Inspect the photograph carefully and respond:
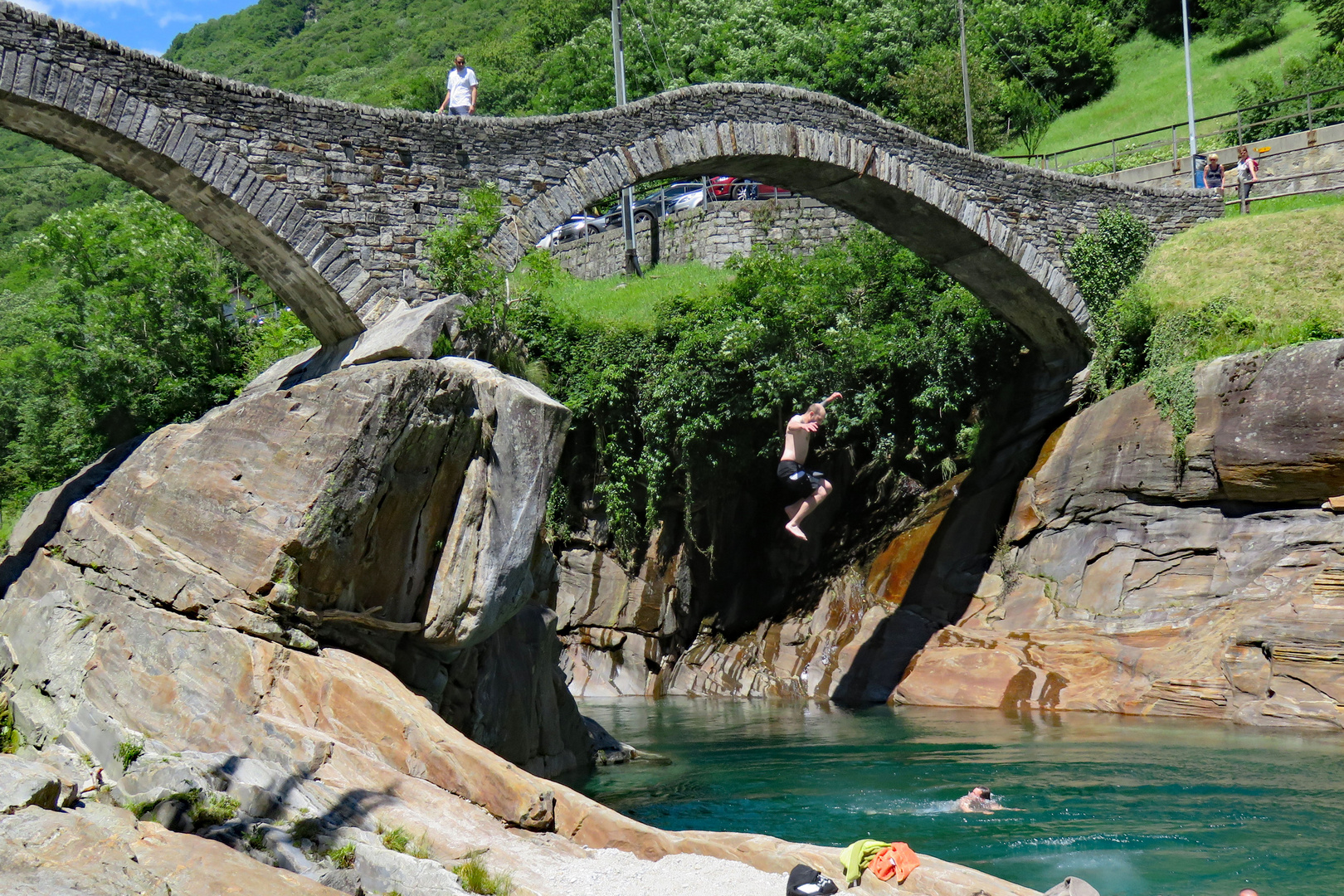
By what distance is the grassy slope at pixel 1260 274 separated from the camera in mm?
14828

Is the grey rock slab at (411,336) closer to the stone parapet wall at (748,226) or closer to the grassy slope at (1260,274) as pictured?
the grassy slope at (1260,274)

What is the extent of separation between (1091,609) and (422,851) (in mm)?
11208

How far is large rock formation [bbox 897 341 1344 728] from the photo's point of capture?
12.4 meters

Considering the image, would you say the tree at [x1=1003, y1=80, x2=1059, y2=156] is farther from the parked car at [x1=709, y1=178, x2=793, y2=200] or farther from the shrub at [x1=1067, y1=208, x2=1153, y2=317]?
the shrub at [x1=1067, y1=208, x2=1153, y2=317]

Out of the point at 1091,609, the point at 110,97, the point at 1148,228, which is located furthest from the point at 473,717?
the point at 1148,228

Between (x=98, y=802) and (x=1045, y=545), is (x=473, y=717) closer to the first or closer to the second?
(x=98, y=802)

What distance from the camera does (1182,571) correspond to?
1422 cm

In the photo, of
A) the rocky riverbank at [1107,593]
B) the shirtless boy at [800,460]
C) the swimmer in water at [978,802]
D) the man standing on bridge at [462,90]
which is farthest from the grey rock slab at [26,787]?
the rocky riverbank at [1107,593]

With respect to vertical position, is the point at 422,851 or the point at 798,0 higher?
the point at 798,0

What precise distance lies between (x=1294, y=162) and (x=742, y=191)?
10.7 meters

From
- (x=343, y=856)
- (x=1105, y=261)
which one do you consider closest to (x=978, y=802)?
(x=343, y=856)

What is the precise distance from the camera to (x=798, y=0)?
39.2 meters

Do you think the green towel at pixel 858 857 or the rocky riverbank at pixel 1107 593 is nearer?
the green towel at pixel 858 857

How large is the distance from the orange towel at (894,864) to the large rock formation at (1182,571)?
7.63 m
